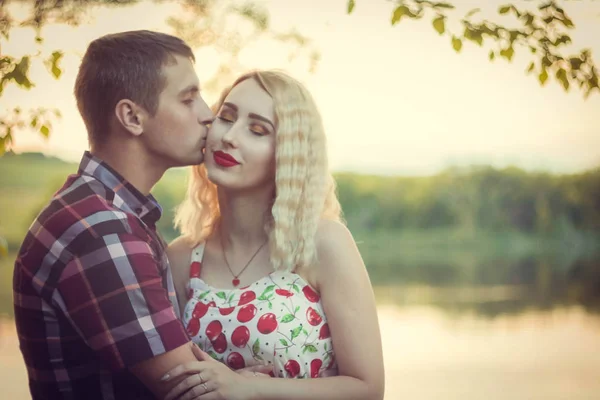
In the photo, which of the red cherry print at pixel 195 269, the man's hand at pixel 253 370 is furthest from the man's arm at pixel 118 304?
the red cherry print at pixel 195 269

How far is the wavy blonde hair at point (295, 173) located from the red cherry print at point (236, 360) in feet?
0.74

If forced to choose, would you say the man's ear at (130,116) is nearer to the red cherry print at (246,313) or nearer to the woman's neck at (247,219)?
the woman's neck at (247,219)

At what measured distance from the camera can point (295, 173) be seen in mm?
1894

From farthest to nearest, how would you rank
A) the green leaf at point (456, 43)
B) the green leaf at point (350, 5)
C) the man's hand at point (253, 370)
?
the green leaf at point (456, 43) → the green leaf at point (350, 5) → the man's hand at point (253, 370)

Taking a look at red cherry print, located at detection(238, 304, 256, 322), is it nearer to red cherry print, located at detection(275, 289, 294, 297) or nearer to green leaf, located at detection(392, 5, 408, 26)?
red cherry print, located at detection(275, 289, 294, 297)

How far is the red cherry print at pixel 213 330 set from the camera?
183 centimetres

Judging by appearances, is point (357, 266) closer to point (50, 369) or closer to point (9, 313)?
point (50, 369)

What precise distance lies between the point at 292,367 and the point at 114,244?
532mm

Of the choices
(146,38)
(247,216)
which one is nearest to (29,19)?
(146,38)

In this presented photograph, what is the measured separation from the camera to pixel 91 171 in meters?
1.69

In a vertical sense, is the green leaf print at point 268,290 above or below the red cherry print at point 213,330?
above

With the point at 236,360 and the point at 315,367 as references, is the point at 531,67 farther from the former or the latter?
the point at 236,360

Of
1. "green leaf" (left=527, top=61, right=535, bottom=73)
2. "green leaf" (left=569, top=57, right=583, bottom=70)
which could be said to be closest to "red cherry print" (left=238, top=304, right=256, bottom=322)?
"green leaf" (left=527, top=61, right=535, bottom=73)

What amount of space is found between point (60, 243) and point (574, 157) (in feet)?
21.4
